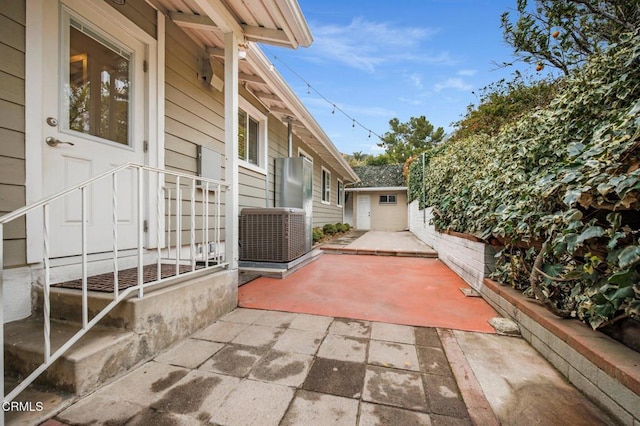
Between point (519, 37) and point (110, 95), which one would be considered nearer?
point (110, 95)

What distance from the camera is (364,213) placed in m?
15.5

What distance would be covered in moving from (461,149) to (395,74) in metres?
8.47

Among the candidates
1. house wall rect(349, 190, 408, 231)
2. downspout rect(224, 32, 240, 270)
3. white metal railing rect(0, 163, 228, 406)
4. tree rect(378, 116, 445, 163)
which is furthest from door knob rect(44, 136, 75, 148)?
tree rect(378, 116, 445, 163)

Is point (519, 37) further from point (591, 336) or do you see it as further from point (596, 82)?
point (591, 336)

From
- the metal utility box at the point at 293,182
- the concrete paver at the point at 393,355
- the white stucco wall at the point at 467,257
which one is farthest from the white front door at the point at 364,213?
the concrete paver at the point at 393,355

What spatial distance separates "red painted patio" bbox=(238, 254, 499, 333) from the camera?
2.53 meters

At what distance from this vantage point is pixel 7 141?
68.2 inches

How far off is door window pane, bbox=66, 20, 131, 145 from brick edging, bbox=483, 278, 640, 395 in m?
3.68

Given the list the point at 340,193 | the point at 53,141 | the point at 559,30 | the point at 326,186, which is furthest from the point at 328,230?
the point at 53,141

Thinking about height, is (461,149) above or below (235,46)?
below

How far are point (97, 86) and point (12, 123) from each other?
77 centimetres

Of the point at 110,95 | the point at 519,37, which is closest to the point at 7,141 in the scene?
the point at 110,95

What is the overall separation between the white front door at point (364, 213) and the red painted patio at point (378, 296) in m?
10.7

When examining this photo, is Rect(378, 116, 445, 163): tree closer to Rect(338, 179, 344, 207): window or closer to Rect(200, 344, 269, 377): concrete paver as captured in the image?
Rect(338, 179, 344, 207): window
